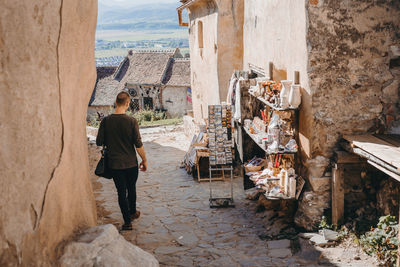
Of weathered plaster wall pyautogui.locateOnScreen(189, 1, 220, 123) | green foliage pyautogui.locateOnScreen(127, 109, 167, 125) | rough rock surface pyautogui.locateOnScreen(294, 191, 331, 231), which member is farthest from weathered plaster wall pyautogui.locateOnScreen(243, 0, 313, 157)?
green foliage pyautogui.locateOnScreen(127, 109, 167, 125)

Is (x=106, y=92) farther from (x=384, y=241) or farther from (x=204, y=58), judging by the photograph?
(x=384, y=241)

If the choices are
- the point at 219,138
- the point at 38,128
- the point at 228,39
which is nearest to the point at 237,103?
the point at 219,138

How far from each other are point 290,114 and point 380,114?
1286 mm

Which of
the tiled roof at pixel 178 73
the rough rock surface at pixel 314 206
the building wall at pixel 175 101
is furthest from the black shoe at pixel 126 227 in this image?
the building wall at pixel 175 101

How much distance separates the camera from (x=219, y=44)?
12.2 m

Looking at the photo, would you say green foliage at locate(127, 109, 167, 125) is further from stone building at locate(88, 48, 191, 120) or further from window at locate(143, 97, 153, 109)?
window at locate(143, 97, 153, 109)

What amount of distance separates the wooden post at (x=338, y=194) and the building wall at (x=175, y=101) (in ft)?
94.9

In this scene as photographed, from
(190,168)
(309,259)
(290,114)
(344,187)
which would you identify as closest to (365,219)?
(344,187)

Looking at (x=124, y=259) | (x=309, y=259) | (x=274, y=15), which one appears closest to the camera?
(x=124, y=259)

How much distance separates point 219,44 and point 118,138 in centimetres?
692

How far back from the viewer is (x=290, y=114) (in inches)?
263

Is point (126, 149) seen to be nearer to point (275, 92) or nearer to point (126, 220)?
point (126, 220)

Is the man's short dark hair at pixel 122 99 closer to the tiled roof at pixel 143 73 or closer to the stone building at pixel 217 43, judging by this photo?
the stone building at pixel 217 43

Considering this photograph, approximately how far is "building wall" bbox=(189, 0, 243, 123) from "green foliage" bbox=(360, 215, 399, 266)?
24.9 ft
